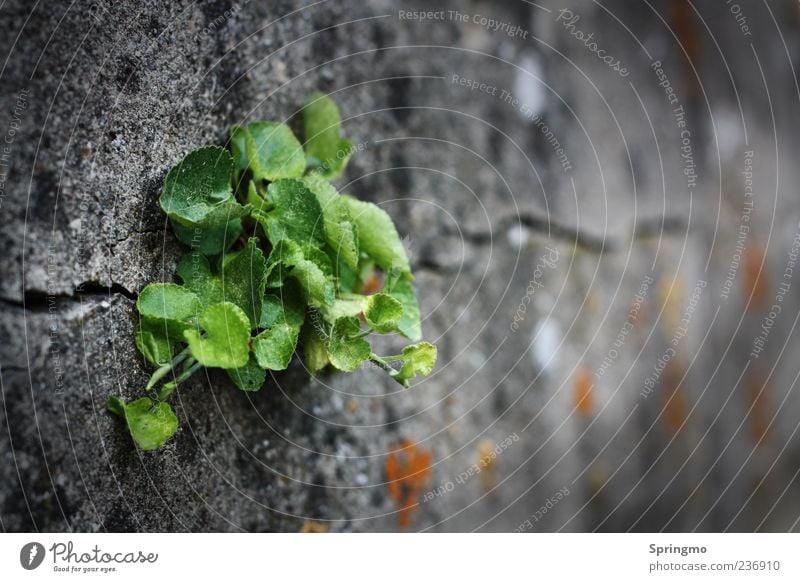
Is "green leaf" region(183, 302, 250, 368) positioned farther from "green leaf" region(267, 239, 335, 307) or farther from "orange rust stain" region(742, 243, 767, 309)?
"orange rust stain" region(742, 243, 767, 309)

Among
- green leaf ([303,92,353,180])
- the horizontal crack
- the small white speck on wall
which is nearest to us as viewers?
the horizontal crack

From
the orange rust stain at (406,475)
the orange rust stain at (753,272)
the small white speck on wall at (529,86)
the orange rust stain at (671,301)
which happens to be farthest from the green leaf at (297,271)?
the orange rust stain at (753,272)

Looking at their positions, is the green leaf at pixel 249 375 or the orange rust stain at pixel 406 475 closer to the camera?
the green leaf at pixel 249 375

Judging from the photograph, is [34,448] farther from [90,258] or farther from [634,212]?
[634,212]

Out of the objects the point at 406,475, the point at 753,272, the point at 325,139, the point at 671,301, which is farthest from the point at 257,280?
the point at 753,272

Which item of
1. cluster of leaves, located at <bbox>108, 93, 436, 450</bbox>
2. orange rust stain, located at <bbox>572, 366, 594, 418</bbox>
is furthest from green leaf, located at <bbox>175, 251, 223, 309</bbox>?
orange rust stain, located at <bbox>572, 366, 594, 418</bbox>

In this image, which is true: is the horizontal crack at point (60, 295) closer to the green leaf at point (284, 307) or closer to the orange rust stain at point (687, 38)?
the green leaf at point (284, 307)
